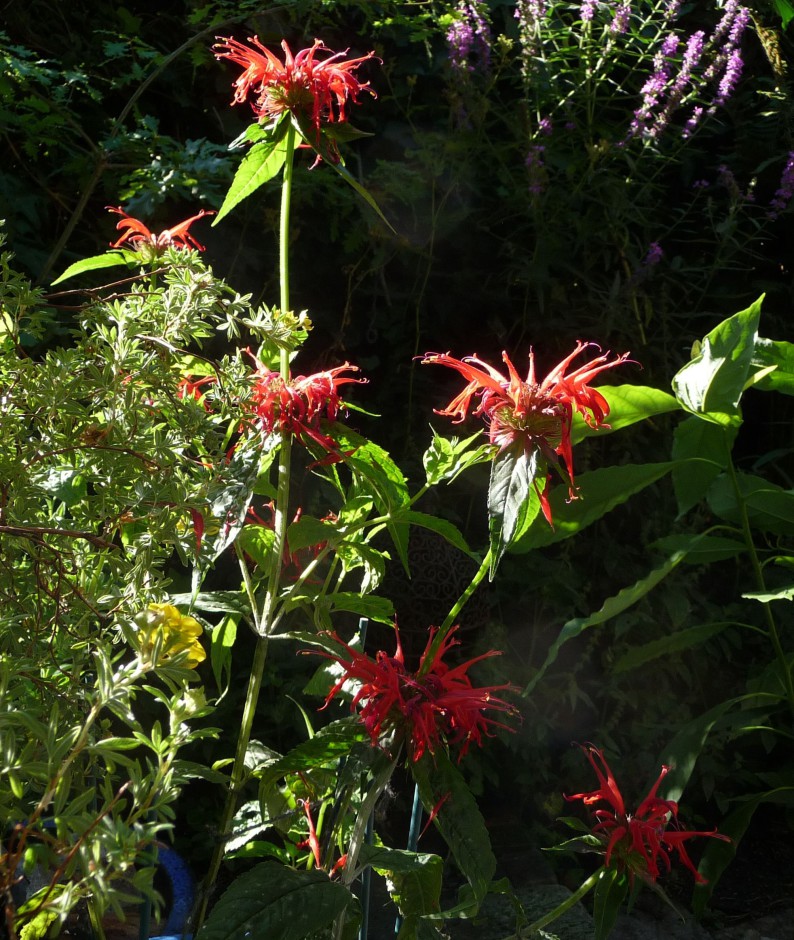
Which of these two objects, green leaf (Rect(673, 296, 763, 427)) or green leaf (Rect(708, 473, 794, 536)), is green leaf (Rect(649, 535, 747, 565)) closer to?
green leaf (Rect(708, 473, 794, 536))

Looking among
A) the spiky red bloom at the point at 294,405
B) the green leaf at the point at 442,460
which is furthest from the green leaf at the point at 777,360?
the spiky red bloom at the point at 294,405

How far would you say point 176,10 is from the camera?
2027 millimetres

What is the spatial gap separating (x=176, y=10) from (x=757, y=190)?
1.34 meters

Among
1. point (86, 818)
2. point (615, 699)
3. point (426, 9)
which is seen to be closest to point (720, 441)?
point (86, 818)

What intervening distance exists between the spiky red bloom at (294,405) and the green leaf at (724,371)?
0.38 metres

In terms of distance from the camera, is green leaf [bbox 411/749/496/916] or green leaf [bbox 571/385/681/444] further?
green leaf [bbox 571/385/681/444]

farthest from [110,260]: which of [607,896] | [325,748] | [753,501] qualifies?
[753,501]

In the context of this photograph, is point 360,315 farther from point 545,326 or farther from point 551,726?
point 551,726

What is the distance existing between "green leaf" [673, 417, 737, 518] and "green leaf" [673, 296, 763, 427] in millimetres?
62

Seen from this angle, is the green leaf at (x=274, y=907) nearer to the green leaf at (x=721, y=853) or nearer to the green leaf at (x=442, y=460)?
the green leaf at (x=442, y=460)

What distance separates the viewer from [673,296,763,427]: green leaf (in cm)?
94

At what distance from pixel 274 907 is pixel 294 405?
1.13 feet

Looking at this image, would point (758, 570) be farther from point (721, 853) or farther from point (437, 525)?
point (437, 525)

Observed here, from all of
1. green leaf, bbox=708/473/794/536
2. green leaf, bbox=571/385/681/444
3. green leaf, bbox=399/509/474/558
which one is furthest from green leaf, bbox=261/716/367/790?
green leaf, bbox=708/473/794/536
